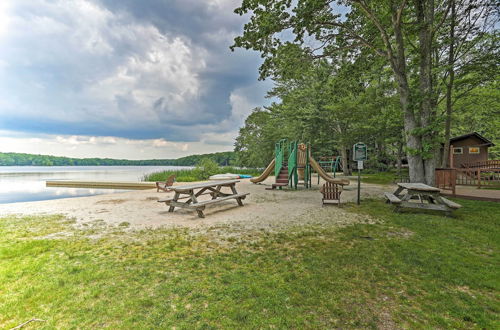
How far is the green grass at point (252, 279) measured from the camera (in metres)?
1.99

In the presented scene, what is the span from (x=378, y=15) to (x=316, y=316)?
415 inches

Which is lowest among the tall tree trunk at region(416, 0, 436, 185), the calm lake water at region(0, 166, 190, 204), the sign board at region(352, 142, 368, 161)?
the calm lake water at region(0, 166, 190, 204)

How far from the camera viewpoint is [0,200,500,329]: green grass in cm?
199

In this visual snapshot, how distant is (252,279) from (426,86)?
939 centimetres

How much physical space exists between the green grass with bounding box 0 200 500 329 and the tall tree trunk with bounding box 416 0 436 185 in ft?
13.9

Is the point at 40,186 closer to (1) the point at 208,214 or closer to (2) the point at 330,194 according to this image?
(1) the point at 208,214

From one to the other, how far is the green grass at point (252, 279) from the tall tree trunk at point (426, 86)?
13.9 feet

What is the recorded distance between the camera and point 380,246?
367 cm

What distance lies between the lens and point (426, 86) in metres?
8.16

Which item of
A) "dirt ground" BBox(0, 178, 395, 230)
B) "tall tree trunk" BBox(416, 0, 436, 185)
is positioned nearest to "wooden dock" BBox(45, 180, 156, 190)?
"dirt ground" BBox(0, 178, 395, 230)

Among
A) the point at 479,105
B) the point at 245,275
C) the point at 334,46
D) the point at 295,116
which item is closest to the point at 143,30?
the point at 334,46

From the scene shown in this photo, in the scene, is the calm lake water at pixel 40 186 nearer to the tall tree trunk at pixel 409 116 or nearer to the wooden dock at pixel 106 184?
the wooden dock at pixel 106 184

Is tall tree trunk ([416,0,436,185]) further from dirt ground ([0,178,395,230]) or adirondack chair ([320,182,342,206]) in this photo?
dirt ground ([0,178,395,230])

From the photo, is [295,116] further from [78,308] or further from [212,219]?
[78,308]
